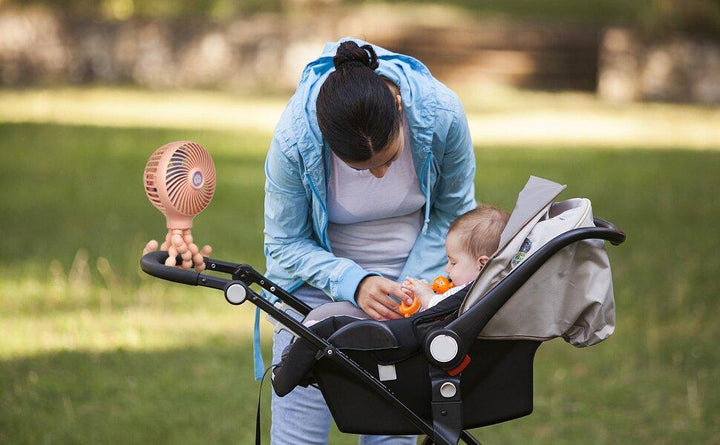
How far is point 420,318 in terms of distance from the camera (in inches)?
94.7

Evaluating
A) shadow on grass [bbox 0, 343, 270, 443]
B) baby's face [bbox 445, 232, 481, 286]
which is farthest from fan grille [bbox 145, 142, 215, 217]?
Result: shadow on grass [bbox 0, 343, 270, 443]

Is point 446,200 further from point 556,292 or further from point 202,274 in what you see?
point 202,274

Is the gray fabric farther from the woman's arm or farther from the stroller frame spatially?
the woman's arm

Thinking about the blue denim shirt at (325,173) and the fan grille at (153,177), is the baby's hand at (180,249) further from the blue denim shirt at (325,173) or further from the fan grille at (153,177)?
the blue denim shirt at (325,173)

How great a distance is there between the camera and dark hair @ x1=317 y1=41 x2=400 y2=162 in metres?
2.42

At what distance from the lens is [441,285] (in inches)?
108

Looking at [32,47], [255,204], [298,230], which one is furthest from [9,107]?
[298,230]

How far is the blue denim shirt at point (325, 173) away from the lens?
2.63 meters

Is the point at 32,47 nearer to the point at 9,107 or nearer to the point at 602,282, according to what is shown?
the point at 9,107

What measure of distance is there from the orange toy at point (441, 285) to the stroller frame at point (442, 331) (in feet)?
1.11

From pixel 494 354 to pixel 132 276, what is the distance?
3.83m

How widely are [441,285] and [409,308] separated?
0.42ft

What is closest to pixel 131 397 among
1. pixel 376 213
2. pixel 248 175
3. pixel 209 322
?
pixel 209 322

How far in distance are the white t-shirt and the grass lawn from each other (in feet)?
4.79
